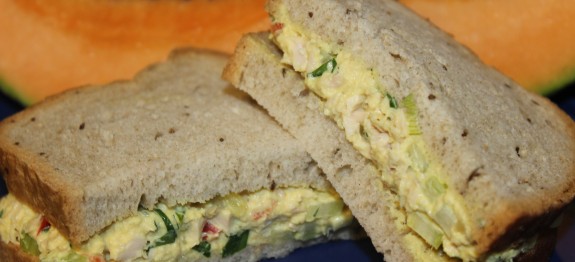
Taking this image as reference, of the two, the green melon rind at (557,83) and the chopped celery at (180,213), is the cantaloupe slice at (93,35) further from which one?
the green melon rind at (557,83)

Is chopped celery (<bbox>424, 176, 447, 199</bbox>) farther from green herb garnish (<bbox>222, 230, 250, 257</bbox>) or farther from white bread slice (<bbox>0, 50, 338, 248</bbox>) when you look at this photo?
green herb garnish (<bbox>222, 230, 250, 257</bbox>)

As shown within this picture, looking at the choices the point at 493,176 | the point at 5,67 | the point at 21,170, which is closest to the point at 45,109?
the point at 21,170

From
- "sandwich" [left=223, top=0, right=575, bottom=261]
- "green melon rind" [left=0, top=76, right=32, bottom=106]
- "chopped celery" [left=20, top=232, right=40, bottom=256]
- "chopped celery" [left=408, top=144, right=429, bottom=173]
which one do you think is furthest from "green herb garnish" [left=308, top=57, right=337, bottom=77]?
"green melon rind" [left=0, top=76, right=32, bottom=106]

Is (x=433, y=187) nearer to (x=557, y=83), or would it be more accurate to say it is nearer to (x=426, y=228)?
(x=426, y=228)

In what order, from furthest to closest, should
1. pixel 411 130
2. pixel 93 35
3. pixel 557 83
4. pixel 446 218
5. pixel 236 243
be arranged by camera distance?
pixel 93 35 < pixel 557 83 < pixel 236 243 < pixel 411 130 < pixel 446 218

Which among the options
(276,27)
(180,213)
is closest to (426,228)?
(180,213)

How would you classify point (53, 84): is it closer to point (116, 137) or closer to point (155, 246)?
point (116, 137)
